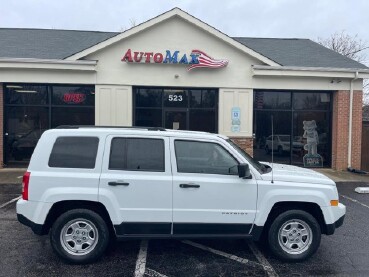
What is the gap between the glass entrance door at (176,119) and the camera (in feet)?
43.1

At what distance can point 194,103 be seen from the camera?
43.3 ft

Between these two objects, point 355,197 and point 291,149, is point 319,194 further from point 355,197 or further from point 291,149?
point 291,149

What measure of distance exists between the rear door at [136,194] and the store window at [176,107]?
8.71m

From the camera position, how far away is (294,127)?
1374 centimetres

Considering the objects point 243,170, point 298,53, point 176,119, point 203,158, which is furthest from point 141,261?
point 298,53

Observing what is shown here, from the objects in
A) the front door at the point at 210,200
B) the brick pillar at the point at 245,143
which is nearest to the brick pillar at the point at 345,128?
the brick pillar at the point at 245,143

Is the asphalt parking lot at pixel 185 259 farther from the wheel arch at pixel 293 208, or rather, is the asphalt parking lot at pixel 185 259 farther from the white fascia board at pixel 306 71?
the white fascia board at pixel 306 71

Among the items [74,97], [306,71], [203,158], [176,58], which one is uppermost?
[176,58]

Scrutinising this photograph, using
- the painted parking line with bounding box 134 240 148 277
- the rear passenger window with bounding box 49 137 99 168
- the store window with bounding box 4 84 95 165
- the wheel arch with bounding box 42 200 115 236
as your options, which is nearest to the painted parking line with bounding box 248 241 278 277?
the painted parking line with bounding box 134 240 148 277

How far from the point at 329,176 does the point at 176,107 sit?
249 inches

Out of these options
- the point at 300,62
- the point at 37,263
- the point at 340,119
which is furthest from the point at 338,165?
the point at 37,263

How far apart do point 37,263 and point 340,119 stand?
40.9 feet

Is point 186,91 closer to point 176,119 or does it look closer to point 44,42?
point 176,119

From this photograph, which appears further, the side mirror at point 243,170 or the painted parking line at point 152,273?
the side mirror at point 243,170
